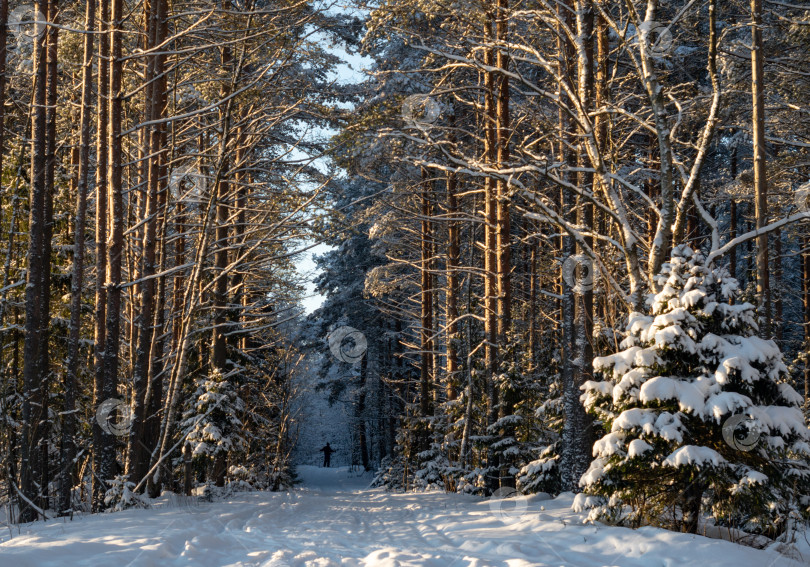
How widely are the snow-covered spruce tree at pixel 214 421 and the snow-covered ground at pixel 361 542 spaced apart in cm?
279

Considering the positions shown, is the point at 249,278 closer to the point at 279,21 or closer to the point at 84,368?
the point at 84,368

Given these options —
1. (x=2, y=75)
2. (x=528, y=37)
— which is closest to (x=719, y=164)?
(x=528, y=37)

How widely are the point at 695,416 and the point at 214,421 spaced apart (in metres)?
9.75

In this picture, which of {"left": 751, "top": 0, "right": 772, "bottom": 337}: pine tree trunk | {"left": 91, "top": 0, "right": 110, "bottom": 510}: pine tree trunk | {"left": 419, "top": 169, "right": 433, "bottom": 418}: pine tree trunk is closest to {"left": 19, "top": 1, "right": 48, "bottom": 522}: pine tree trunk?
{"left": 91, "top": 0, "right": 110, "bottom": 510}: pine tree trunk

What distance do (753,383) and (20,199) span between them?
13524 millimetres

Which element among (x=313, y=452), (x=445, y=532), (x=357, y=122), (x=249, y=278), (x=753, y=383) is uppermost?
(x=357, y=122)

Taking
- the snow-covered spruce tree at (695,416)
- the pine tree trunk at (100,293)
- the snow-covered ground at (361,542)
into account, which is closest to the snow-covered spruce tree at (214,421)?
the pine tree trunk at (100,293)

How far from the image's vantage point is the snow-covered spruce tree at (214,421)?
12039 mm

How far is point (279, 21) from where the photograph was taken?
10.8 meters

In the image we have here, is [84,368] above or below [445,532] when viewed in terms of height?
above

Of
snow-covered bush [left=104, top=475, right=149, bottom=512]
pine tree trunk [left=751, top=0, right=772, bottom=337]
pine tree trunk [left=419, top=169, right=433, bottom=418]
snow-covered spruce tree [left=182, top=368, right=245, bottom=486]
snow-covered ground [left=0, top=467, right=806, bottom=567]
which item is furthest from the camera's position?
pine tree trunk [left=419, top=169, right=433, bottom=418]

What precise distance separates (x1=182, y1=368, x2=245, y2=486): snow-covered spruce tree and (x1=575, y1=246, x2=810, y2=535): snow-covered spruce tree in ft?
26.4

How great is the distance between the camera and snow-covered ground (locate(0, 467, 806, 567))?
4973 millimetres

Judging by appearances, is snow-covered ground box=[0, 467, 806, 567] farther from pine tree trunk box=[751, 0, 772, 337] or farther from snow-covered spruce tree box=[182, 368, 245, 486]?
pine tree trunk box=[751, 0, 772, 337]
